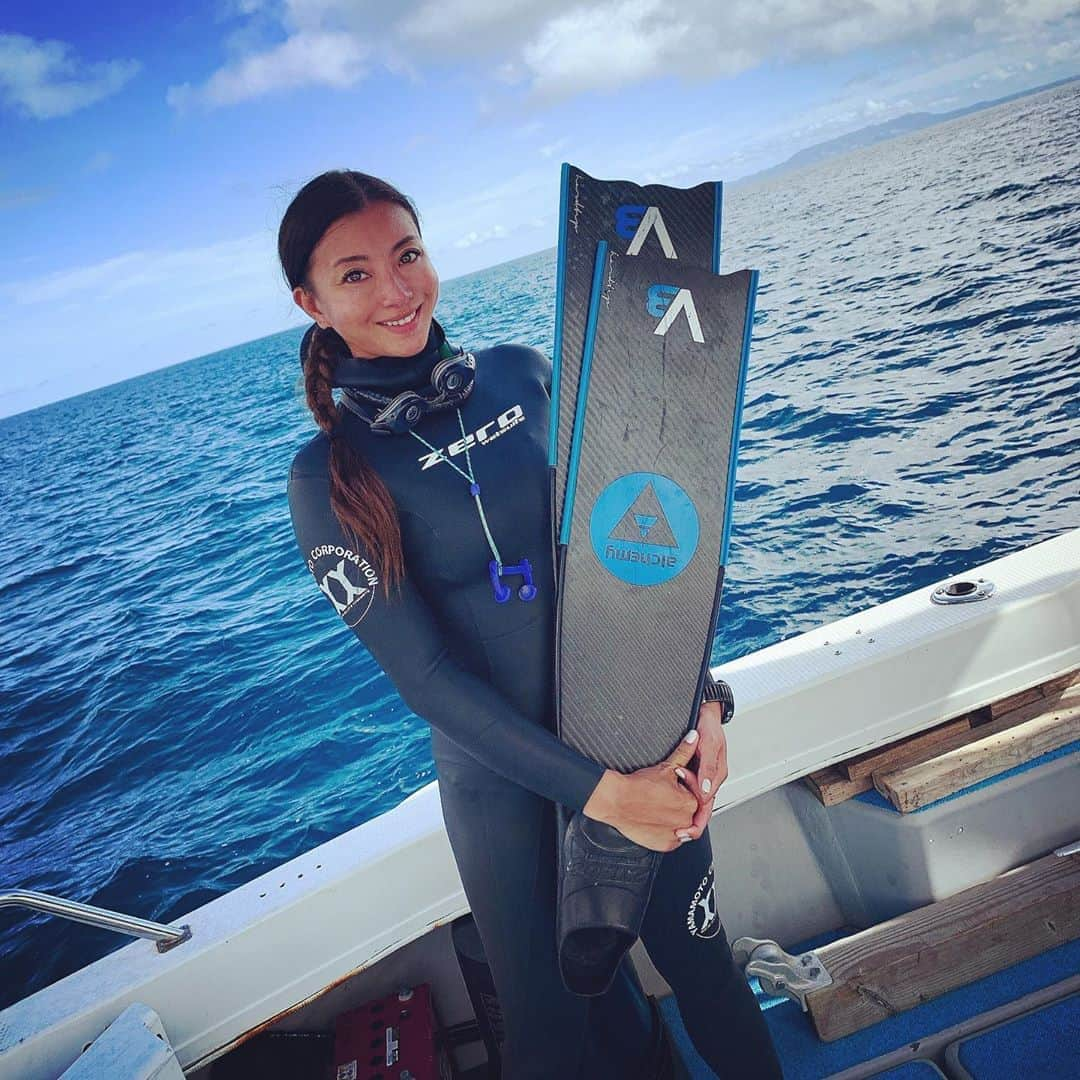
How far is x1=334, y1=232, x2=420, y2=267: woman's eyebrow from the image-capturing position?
1.38 meters

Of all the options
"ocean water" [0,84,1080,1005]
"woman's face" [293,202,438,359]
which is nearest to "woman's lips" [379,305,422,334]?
"woman's face" [293,202,438,359]

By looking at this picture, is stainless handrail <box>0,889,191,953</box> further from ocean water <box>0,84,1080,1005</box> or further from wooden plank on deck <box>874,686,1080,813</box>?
ocean water <box>0,84,1080,1005</box>

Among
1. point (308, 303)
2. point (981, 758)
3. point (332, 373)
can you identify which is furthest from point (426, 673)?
point (981, 758)

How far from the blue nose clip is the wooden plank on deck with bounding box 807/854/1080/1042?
4.00 ft

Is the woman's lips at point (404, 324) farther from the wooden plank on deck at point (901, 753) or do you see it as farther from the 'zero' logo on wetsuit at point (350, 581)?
the wooden plank on deck at point (901, 753)

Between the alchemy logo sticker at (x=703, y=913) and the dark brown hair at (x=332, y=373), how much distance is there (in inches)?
31.5

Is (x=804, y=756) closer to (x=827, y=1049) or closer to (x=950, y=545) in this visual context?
(x=827, y=1049)

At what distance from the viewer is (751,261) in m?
24.0

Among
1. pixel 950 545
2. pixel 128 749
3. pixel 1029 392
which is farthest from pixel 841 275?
pixel 128 749

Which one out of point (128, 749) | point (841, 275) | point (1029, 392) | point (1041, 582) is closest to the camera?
point (1041, 582)

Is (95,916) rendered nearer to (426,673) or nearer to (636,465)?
(426,673)

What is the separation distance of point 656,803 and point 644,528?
463mm

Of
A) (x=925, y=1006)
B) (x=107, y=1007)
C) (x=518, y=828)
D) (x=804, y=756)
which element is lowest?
(x=925, y=1006)

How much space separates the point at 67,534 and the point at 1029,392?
16248 mm
